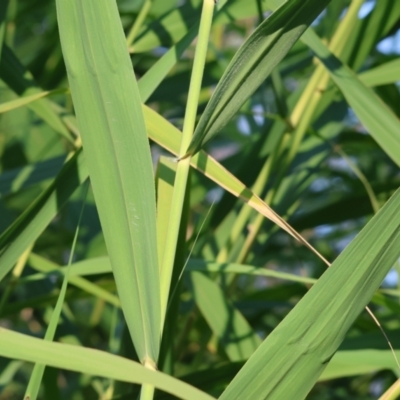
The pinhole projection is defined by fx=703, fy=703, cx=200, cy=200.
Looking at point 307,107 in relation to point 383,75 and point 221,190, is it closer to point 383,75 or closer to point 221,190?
point 383,75

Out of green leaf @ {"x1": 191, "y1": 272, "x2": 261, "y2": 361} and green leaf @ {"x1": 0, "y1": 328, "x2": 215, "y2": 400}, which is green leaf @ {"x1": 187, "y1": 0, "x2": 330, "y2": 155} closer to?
green leaf @ {"x1": 0, "y1": 328, "x2": 215, "y2": 400}

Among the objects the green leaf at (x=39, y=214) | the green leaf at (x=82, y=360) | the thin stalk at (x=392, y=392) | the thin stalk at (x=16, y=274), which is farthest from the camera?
the thin stalk at (x=16, y=274)

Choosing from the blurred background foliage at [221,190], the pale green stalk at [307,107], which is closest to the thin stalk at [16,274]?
the blurred background foliage at [221,190]

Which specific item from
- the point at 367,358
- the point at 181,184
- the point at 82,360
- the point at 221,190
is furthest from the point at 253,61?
the point at 221,190

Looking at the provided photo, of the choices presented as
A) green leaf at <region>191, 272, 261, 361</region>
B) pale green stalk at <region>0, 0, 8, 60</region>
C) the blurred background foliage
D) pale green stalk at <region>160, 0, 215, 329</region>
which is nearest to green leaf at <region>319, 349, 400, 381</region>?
the blurred background foliage

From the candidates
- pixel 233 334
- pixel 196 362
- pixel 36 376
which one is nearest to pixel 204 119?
pixel 36 376

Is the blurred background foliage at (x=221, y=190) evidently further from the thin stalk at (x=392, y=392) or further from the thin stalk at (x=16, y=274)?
the thin stalk at (x=392, y=392)

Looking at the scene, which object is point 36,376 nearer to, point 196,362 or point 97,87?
point 97,87
